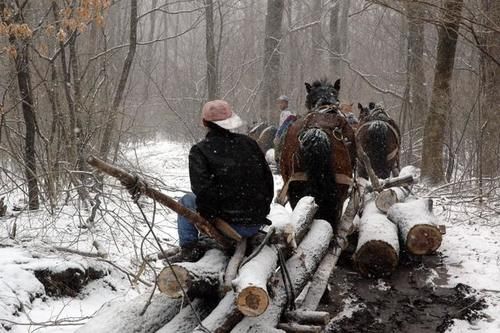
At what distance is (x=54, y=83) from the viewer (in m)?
7.77

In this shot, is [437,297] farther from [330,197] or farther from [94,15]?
[94,15]

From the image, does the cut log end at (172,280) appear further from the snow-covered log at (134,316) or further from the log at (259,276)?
the log at (259,276)

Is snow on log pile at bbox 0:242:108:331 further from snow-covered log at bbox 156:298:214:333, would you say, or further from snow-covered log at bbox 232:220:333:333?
snow-covered log at bbox 232:220:333:333

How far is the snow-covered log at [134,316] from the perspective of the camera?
3133 millimetres

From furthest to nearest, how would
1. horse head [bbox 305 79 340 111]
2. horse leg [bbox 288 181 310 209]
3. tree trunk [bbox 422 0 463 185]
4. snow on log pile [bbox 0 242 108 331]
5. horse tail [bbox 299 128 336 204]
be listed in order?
tree trunk [bbox 422 0 463 185] → horse head [bbox 305 79 340 111] → horse leg [bbox 288 181 310 209] → horse tail [bbox 299 128 336 204] → snow on log pile [bbox 0 242 108 331]

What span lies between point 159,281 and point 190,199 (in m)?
1.19

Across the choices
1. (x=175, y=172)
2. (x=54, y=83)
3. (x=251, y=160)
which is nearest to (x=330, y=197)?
(x=251, y=160)

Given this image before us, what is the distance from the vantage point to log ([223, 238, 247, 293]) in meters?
3.29

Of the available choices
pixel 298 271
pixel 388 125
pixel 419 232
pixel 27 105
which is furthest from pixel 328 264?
pixel 27 105

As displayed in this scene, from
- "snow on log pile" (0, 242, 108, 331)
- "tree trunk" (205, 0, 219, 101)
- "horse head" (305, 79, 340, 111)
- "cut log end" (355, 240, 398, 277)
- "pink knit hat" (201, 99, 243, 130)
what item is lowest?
"snow on log pile" (0, 242, 108, 331)

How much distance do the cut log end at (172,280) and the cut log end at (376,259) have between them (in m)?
2.74

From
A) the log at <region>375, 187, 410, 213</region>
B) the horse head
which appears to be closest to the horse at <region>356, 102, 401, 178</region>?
the log at <region>375, 187, 410, 213</region>

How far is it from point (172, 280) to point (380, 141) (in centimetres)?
500

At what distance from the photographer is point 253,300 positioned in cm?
298
